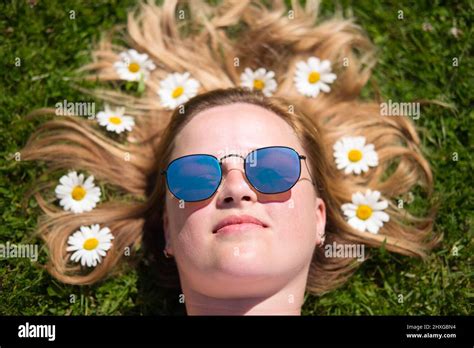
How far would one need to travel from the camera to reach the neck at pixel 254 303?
3893 millimetres

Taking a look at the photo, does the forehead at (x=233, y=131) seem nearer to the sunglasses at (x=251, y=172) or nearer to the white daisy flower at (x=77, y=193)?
the sunglasses at (x=251, y=172)

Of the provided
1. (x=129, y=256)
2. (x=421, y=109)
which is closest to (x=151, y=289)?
(x=129, y=256)

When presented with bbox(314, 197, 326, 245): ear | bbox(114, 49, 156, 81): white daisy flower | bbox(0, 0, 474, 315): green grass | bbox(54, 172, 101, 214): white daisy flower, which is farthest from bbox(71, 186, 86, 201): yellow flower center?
bbox(314, 197, 326, 245): ear

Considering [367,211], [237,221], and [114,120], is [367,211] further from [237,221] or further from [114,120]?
[114,120]

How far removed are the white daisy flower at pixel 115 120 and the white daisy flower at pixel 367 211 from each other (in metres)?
1.47

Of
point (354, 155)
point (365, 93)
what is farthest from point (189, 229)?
point (365, 93)

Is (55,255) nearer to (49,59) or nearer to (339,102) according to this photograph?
(49,59)

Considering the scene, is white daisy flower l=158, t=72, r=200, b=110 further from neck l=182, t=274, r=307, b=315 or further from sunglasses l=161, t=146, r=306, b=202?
neck l=182, t=274, r=307, b=315

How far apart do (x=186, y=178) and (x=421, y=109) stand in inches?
70.9

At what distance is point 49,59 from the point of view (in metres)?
4.95

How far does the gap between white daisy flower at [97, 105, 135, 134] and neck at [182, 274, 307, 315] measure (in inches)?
48.4

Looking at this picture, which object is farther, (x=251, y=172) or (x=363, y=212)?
(x=363, y=212)

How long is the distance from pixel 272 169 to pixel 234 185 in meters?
0.22

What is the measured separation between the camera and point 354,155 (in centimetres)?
465
